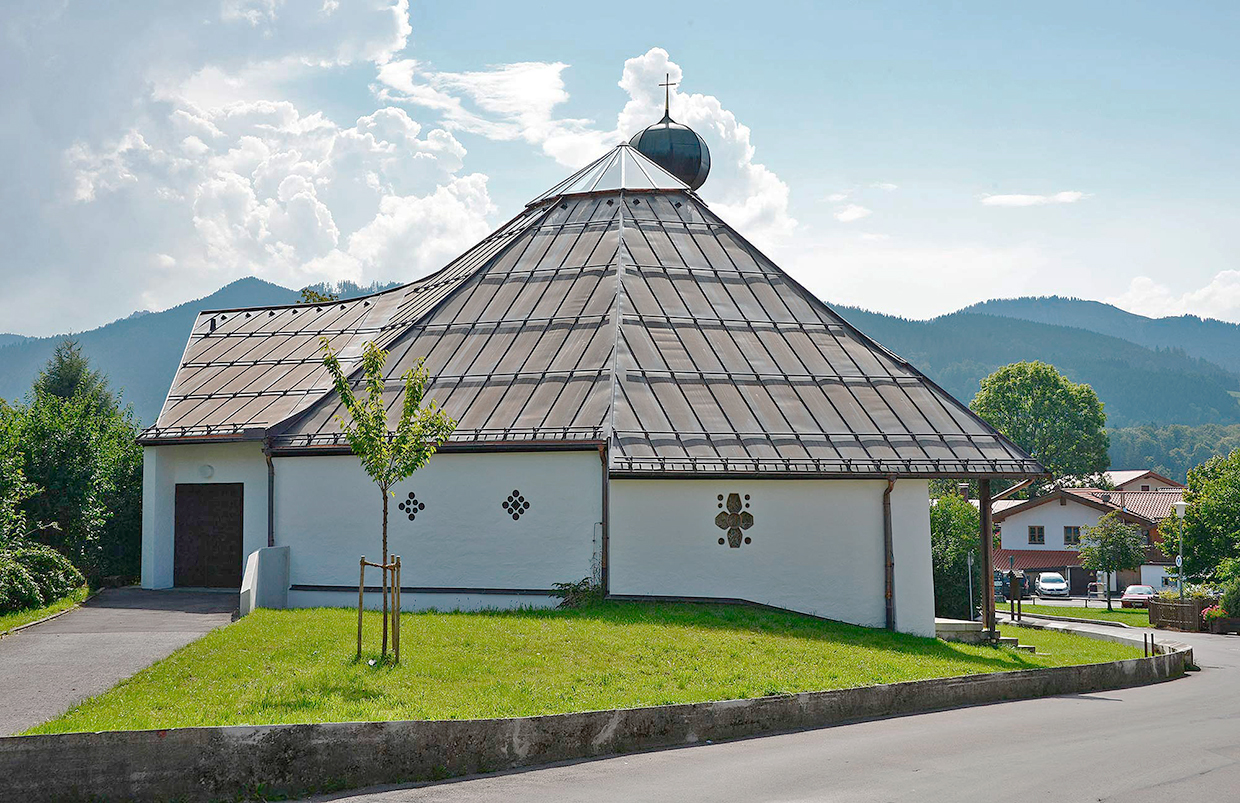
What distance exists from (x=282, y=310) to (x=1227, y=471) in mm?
43313

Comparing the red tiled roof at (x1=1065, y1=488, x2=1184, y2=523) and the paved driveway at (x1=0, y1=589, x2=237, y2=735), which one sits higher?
the red tiled roof at (x1=1065, y1=488, x2=1184, y2=523)

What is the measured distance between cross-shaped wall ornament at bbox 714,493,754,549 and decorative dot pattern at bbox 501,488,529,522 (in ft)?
11.2

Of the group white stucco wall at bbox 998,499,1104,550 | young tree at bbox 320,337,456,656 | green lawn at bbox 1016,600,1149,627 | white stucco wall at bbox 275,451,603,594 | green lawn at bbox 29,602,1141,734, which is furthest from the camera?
white stucco wall at bbox 998,499,1104,550

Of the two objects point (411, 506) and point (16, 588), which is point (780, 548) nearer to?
point (411, 506)

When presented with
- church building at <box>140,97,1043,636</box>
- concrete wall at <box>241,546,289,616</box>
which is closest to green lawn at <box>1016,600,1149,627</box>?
church building at <box>140,97,1043,636</box>

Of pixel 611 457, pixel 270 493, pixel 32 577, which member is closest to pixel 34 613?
pixel 32 577

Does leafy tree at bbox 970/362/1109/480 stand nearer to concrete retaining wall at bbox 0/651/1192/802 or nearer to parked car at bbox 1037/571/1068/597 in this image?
parked car at bbox 1037/571/1068/597

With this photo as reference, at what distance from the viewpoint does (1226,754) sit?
452 inches

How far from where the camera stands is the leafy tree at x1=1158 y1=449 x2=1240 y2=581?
49125 mm

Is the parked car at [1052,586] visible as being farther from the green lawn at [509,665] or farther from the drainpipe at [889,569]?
the drainpipe at [889,569]

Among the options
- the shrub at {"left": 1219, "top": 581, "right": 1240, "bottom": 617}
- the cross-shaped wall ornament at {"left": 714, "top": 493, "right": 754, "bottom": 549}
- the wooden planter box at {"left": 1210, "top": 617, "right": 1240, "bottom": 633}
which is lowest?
the wooden planter box at {"left": 1210, "top": 617, "right": 1240, "bottom": 633}

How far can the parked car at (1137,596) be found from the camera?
54625mm

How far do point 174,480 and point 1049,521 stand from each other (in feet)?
208

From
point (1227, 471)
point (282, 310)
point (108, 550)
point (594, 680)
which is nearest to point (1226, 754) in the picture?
point (594, 680)
